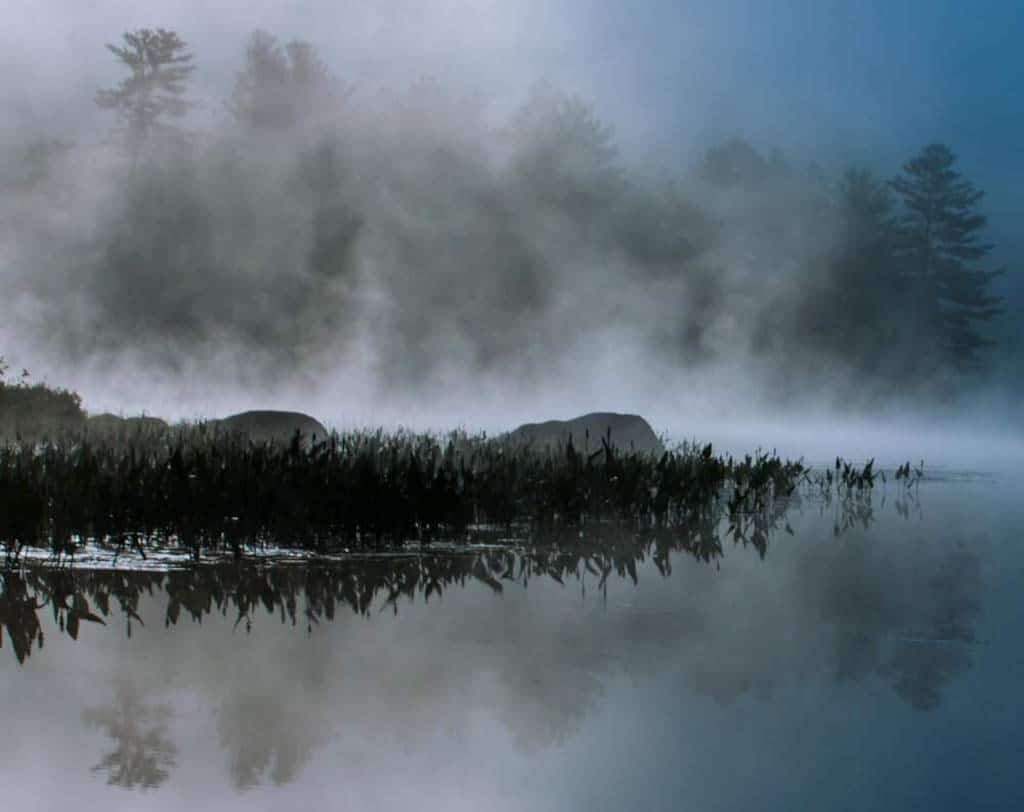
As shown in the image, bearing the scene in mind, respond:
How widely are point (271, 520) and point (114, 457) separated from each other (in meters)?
2.83

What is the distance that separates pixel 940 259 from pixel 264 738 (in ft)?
206

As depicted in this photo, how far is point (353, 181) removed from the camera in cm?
5959

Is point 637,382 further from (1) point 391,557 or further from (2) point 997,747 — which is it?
(2) point 997,747

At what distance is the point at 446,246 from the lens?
59062 millimetres

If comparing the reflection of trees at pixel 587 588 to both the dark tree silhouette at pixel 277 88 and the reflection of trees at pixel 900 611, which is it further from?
the dark tree silhouette at pixel 277 88

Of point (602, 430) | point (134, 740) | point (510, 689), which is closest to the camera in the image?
point (134, 740)

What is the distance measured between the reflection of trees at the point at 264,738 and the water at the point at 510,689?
2 cm

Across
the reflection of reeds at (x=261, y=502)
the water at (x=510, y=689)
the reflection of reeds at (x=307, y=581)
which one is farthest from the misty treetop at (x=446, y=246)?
the water at (x=510, y=689)

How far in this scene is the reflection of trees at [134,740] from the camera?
5.10 meters

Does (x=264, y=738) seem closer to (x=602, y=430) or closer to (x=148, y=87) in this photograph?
(x=602, y=430)

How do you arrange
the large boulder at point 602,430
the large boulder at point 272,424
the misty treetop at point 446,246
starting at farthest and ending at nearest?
1. the misty treetop at point 446,246
2. the large boulder at point 602,430
3. the large boulder at point 272,424

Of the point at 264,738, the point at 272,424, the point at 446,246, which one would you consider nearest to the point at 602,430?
the point at 272,424

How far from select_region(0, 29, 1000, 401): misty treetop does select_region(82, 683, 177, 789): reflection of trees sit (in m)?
50.1

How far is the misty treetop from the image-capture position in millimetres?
57062
